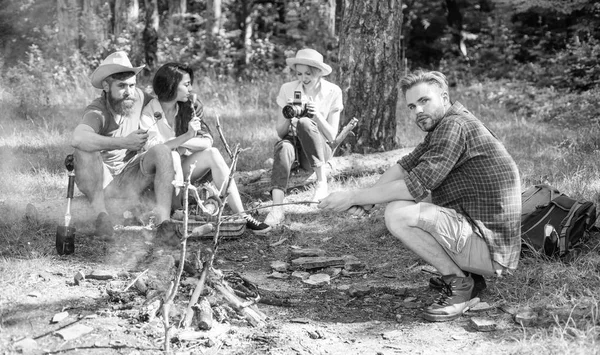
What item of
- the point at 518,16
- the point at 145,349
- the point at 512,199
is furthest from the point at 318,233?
the point at 518,16

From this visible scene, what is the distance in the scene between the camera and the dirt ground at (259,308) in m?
3.62

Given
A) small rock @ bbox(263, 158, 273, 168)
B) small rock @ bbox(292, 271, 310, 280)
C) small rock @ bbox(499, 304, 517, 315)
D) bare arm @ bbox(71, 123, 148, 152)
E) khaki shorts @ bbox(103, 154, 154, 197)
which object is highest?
bare arm @ bbox(71, 123, 148, 152)

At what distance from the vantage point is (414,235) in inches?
163

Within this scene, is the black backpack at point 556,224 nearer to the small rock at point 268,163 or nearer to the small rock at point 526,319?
the small rock at point 526,319

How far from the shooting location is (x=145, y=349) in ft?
11.3

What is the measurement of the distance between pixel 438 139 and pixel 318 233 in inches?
86.4

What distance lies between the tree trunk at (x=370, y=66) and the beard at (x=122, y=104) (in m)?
2.64

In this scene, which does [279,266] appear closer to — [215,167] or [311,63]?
[215,167]

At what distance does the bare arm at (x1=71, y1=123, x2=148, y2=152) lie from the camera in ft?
17.3

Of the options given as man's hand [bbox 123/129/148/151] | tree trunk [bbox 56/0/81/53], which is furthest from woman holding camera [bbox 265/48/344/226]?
tree trunk [bbox 56/0/81/53]

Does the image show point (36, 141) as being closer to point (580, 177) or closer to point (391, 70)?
point (391, 70)

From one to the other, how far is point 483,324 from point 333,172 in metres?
3.22

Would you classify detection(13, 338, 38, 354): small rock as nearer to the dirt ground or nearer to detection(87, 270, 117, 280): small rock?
the dirt ground

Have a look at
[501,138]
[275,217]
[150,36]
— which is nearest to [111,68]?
[275,217]
